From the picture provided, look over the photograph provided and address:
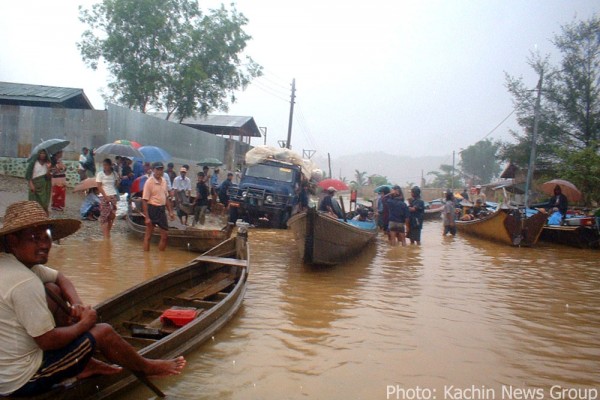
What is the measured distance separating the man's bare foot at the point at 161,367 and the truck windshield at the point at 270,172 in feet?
39.8

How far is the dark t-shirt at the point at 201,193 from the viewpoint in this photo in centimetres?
1344

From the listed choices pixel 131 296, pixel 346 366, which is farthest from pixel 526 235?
pixel 131 296

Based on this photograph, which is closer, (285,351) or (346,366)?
(346,366)

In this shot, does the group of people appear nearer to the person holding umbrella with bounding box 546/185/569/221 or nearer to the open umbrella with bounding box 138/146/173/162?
the person holding umbrella with bounding box 546/185/569/221

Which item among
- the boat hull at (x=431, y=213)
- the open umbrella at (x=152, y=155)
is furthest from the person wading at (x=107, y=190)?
the boat hull at (x=431, y=213)

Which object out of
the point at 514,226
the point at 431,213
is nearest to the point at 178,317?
the point at 514,226

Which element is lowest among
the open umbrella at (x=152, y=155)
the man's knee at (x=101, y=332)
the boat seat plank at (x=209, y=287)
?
the boat seat plank at (x=209, y=287)

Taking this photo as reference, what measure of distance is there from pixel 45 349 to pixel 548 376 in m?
4.22

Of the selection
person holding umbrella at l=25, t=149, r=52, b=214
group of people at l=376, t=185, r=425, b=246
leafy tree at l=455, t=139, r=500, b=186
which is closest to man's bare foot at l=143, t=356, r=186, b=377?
person holding umbrella at l=25, t=149, r=52, b=214

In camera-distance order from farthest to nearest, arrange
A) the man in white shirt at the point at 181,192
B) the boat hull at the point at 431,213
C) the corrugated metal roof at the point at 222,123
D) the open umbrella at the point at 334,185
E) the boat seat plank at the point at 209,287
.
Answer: the corrugated metal roof at the point at 222,123 < the boat hull at the point at 431,213 < the open umbrella at the point at 334,185 < the man in white shirt at the point at 181,192 < the boat seat plank at the point at 209,287

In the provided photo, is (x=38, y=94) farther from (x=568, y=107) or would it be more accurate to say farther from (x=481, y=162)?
(x=481, y=162)

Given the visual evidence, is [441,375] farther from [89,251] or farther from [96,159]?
[96,159]

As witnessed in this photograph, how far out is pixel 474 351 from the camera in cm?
530

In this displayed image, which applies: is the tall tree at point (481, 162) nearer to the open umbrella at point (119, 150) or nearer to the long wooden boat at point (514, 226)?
the long wooden boat at point (514, 226)
